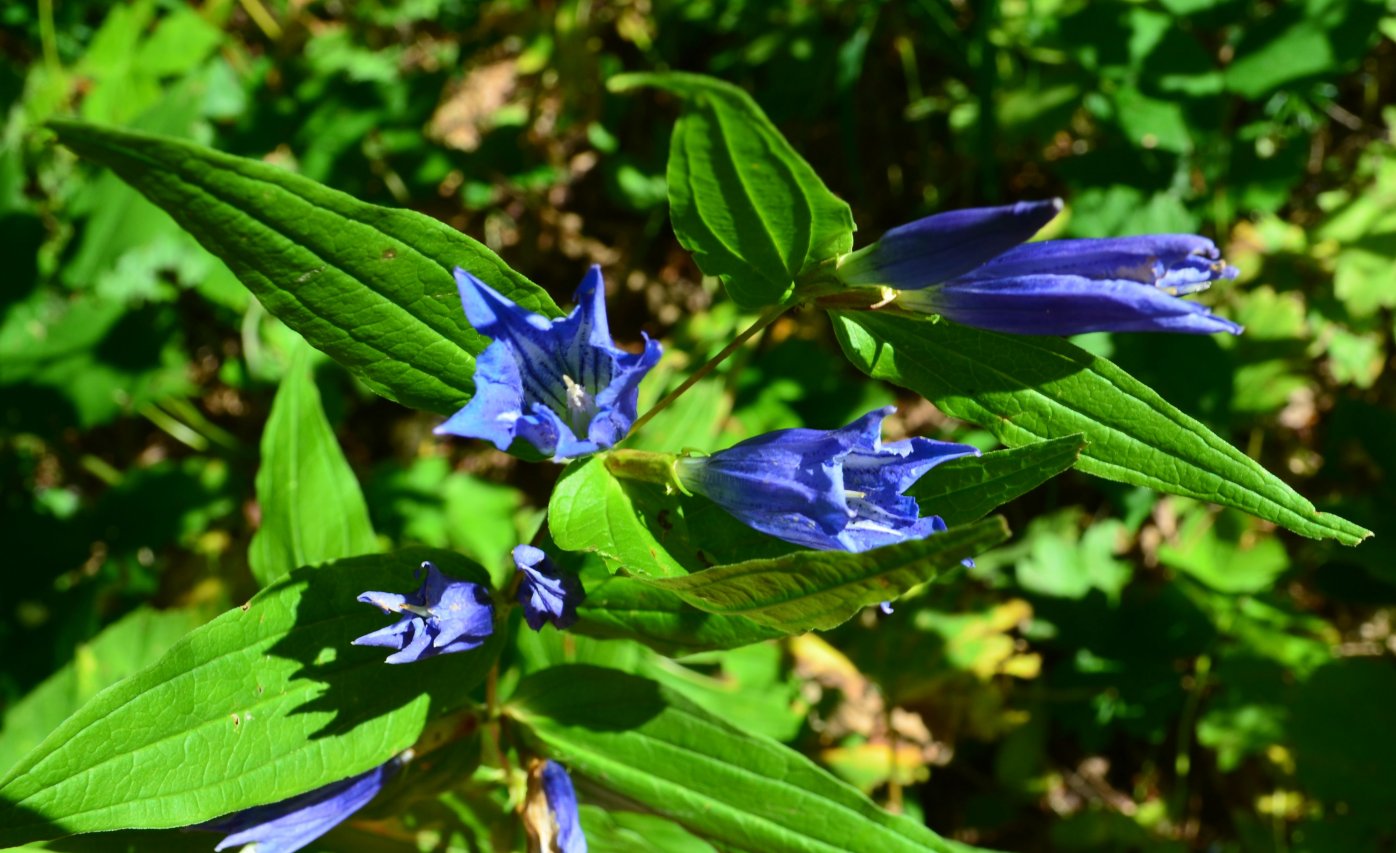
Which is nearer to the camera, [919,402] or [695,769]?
[695,769]

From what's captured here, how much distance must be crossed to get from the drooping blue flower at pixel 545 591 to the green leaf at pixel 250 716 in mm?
223

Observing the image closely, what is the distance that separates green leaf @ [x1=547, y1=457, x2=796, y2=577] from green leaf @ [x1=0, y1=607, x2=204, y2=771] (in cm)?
185

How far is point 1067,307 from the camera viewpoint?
1.50m

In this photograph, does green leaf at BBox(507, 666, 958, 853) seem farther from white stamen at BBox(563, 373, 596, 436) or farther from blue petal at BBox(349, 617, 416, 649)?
white stamen at BBox(563, 373, 596, 436)

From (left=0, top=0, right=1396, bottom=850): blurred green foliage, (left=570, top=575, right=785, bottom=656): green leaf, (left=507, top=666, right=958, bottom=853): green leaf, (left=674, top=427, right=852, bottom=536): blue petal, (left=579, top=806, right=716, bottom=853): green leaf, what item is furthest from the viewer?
(left=0, top=0, right=1396, bottom=850): blurred green foliage

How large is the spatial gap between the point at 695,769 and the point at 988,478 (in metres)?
0.80

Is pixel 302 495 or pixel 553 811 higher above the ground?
pixel 302 495

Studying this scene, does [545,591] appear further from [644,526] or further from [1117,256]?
[1117,256]

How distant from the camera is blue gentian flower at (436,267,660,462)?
4.70 ft

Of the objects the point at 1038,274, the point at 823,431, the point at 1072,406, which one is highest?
the point at 1038,274

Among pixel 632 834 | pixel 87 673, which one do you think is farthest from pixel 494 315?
pixel 87 673

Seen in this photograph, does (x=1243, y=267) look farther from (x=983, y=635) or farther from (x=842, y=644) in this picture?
(x=842, y=644)

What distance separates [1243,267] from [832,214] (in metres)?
2.90

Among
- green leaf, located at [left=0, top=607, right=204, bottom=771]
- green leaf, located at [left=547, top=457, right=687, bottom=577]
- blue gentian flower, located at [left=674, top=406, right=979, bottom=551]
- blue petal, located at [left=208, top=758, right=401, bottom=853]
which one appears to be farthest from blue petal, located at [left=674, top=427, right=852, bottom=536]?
green leaf, located at [left=0, top=607, right=204, bottom=771]
